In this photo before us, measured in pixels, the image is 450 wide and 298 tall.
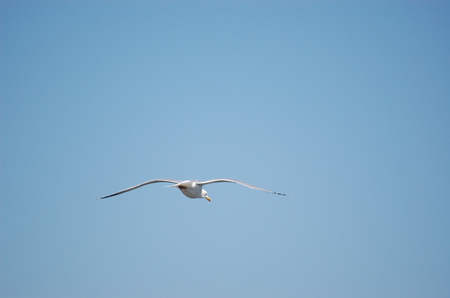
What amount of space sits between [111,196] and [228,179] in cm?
498

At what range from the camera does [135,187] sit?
20.5m

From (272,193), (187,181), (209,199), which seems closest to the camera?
(272,193)

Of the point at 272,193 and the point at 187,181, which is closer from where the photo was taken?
the point at 272,193

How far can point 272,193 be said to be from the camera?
18703mm

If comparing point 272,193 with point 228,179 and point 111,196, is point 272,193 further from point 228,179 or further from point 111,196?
point 111,196

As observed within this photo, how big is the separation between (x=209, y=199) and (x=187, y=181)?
2391 mm

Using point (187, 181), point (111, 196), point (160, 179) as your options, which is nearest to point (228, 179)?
point (187, 181)

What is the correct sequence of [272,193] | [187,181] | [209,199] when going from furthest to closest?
1. [209,199]
2. [187,181]
3. [272,193]

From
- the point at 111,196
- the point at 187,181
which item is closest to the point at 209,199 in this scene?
the point at 187,181

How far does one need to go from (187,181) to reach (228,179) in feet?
5.50

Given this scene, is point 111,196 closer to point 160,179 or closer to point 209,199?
point 160,179

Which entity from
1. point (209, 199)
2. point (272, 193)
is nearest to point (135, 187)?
point (209, 199)

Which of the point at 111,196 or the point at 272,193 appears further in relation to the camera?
the point at 111,196

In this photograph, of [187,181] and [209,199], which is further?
[209,199]
